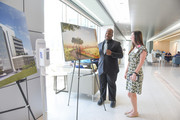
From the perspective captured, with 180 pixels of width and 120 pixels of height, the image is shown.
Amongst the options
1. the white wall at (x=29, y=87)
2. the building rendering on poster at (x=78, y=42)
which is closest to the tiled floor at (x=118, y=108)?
the white wall at (x=29, y=87)

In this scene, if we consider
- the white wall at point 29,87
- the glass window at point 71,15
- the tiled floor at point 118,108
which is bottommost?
the tiled floor at point 118,108

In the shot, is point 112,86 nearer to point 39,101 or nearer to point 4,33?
point 39,101

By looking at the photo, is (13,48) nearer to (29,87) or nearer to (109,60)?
(29,87)

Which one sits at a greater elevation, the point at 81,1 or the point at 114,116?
the point at 81,1

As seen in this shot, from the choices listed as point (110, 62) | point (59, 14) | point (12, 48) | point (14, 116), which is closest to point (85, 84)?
point (110, 62)

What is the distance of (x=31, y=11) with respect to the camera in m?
1.75

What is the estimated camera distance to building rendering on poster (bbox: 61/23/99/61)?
2.00 meters

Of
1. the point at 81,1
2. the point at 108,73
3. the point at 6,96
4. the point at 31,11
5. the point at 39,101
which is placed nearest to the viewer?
the point at 6,96

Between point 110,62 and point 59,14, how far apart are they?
289cm

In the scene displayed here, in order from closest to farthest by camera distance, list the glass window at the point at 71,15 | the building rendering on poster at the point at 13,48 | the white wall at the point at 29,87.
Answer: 1. the building rendering on poster at the point at 13,48
2. the white wall at the point at 29,87
3. the glass window at the point at 71,15

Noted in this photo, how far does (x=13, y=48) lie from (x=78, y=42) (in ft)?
4.25

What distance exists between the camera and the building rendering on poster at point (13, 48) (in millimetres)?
880

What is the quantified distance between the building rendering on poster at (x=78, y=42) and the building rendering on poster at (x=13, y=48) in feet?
2.71

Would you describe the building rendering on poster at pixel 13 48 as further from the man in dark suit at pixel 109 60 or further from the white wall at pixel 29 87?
the man in dark suit at pixel 109 60
